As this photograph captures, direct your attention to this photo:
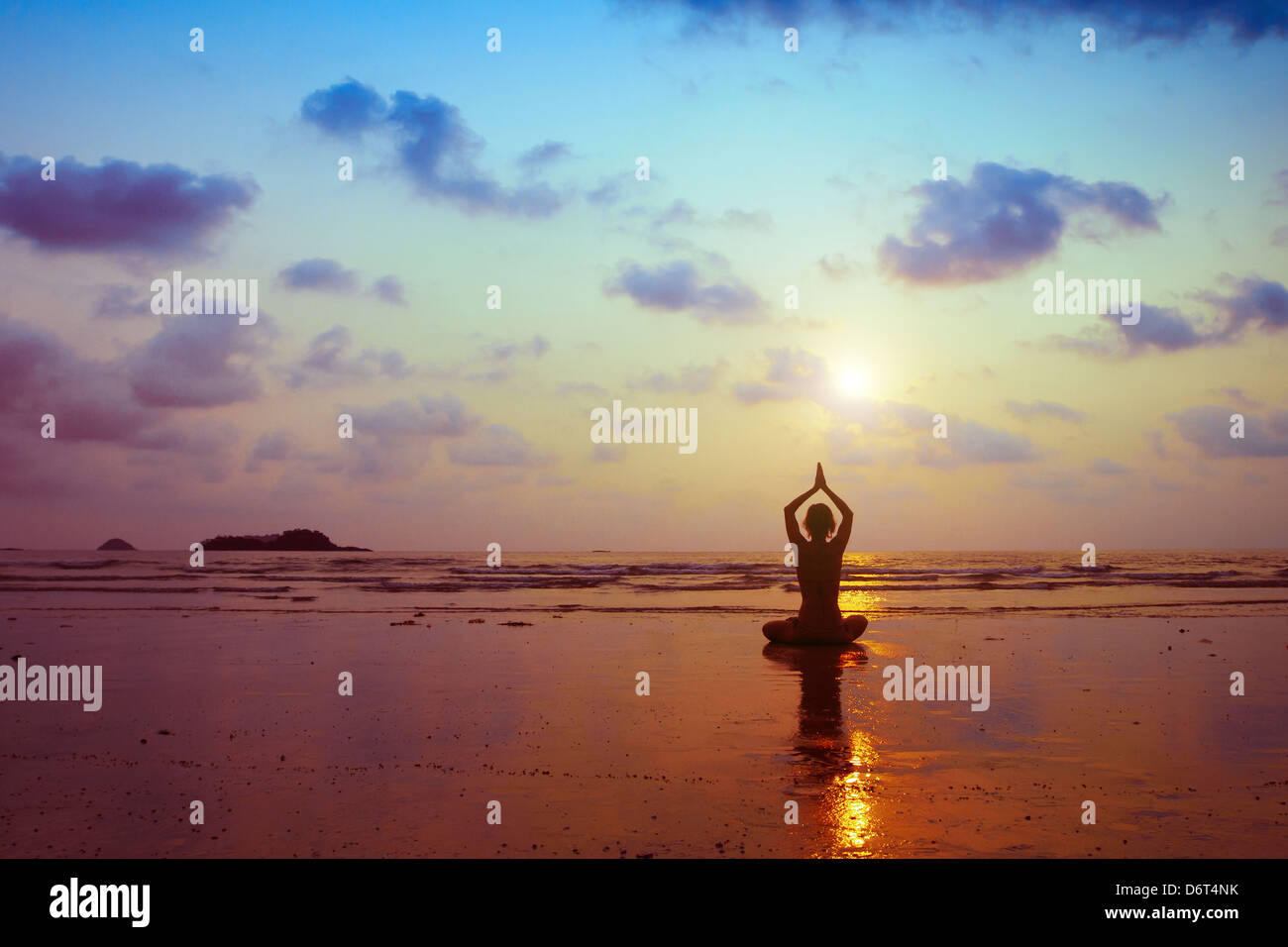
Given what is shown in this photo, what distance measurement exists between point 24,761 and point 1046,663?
48.6ft

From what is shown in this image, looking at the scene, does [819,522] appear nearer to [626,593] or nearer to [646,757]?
[646,757]

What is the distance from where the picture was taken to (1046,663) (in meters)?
15.3

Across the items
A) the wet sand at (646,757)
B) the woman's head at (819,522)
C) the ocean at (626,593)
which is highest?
the woman's head at (819,522)

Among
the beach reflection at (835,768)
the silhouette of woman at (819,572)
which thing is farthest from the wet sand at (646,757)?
the silhouette of woman at (819,572)

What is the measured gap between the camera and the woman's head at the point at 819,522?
667 inches

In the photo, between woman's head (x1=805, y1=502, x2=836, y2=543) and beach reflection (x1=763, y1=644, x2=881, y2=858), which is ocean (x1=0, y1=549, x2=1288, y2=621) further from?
beach reflection (x1=763, y1=644, x2=881, y2=858)

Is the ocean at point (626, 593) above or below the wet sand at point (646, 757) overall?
below

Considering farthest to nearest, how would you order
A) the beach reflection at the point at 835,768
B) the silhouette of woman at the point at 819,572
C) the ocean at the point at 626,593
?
the ocean at the point at 626,593 < the silhouette of woman at the point at 819,572 < the beach reflection at the point at 835,768

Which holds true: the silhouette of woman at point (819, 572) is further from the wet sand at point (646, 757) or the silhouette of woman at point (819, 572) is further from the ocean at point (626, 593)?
the ocean at point (626, 593)

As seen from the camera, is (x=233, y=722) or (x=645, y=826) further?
(x=233, y=722)
